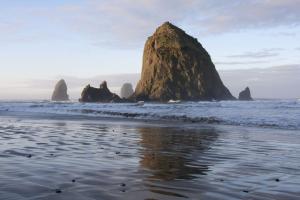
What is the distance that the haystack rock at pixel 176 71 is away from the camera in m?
107

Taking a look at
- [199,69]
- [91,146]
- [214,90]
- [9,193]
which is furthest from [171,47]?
[9,193]

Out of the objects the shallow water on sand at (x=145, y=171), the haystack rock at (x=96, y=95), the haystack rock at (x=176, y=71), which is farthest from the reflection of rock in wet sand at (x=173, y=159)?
the haystack rock at (x=96, y=95)

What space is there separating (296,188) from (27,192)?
4656 mm

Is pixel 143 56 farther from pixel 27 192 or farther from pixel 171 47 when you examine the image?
pixel 27 192

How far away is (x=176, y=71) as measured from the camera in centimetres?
11050

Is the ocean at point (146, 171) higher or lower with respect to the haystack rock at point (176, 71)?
lower

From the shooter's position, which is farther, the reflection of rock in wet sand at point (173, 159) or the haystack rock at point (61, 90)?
the haystack rock at point (61, 90)

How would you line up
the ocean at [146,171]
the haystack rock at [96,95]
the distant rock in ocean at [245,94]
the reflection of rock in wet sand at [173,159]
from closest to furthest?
the ocean at [146,171], the reflection of rock in wet sand at [173,159], the haystack rock at [96,95], the distant rock in ocean at [245,94]

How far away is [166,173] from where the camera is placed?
8586 mm

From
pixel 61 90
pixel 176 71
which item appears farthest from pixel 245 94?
pixel 61 90

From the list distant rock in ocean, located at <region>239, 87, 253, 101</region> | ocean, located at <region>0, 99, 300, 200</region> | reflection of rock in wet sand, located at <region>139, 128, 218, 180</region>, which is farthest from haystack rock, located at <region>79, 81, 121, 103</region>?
ocean, located at <region>0, 99, 300, 200</region>

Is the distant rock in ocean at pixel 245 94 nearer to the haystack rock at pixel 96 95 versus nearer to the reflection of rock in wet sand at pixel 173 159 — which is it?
the haystack rock at pixel 96 95

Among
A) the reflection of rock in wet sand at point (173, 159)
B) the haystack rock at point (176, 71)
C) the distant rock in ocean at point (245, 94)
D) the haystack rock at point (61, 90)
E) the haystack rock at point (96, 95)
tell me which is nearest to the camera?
the reflection of rock in wet sand at point (173, 159)

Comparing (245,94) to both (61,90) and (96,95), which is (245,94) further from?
(61,90)
